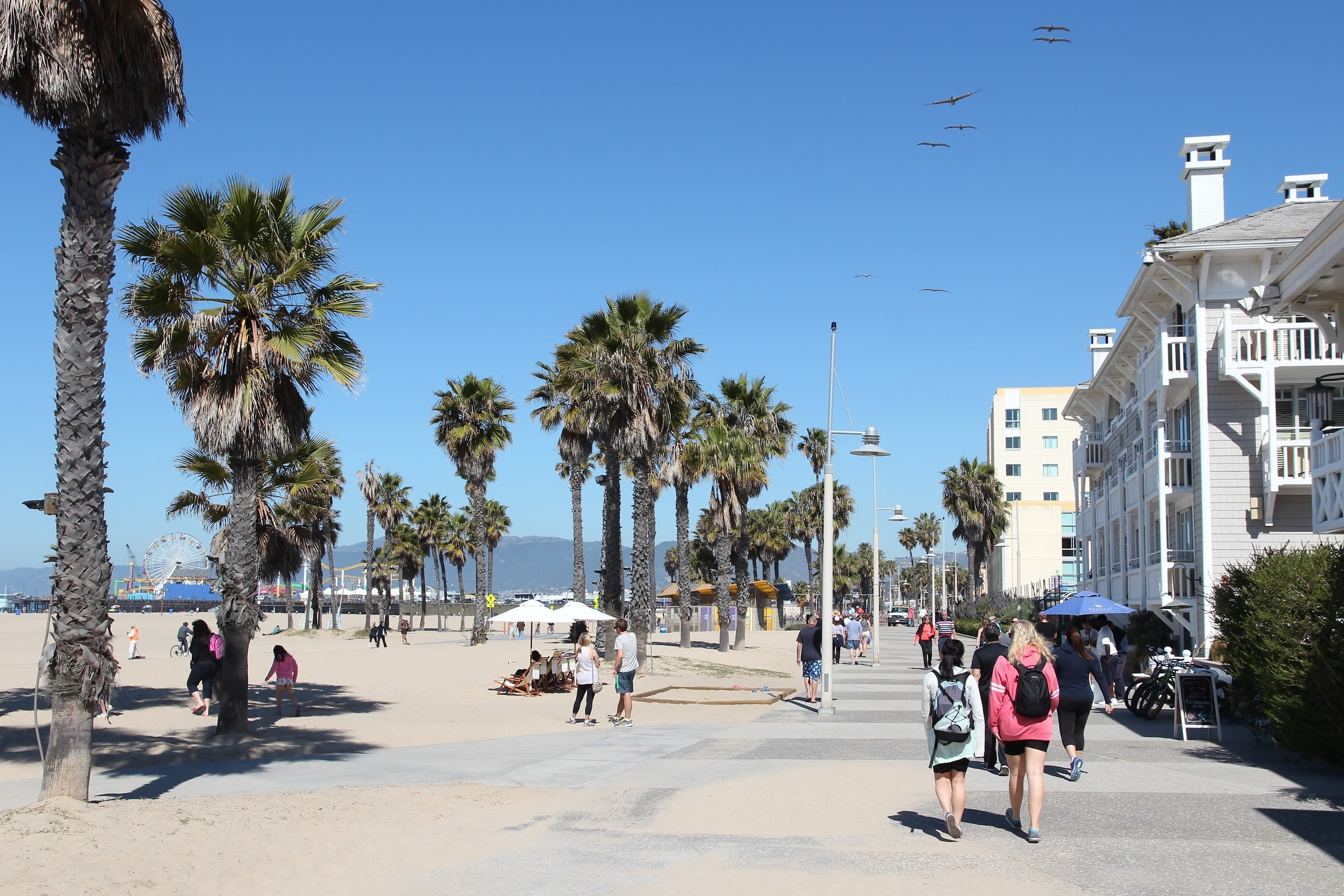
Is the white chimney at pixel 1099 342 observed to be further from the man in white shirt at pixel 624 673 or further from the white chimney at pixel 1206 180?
the man in white shirt at pixel 624 673

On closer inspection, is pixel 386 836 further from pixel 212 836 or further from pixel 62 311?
pixel 62 311

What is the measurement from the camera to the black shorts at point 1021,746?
8711mm

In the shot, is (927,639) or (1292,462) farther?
(927,639)

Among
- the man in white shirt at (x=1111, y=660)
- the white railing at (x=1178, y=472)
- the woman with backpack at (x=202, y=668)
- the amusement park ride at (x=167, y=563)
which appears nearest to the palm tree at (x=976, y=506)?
the white railing at (x=1178, y=472)

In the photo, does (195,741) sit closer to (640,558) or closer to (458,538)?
(640,558)

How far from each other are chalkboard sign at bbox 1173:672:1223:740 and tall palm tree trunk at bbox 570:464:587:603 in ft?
101

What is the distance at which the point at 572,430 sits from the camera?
123ft

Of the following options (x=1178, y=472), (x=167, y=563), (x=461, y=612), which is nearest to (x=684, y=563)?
(x=1178, y=472)

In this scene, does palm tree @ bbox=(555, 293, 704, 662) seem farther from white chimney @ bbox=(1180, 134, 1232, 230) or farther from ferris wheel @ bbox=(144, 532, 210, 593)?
ferris wheel @ bbox=(144, 532, 210, 593)

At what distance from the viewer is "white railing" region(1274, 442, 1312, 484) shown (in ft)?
80.0

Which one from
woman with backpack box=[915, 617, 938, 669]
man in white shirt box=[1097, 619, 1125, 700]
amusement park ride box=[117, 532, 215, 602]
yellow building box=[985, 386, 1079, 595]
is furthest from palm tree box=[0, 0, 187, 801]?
amusement park ride box=[117, 532, 215, 602]

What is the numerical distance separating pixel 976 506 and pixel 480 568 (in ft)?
101

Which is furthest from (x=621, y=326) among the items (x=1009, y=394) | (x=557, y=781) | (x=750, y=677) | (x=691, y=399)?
(x=1009, y=394)

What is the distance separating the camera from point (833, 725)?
1720cm
